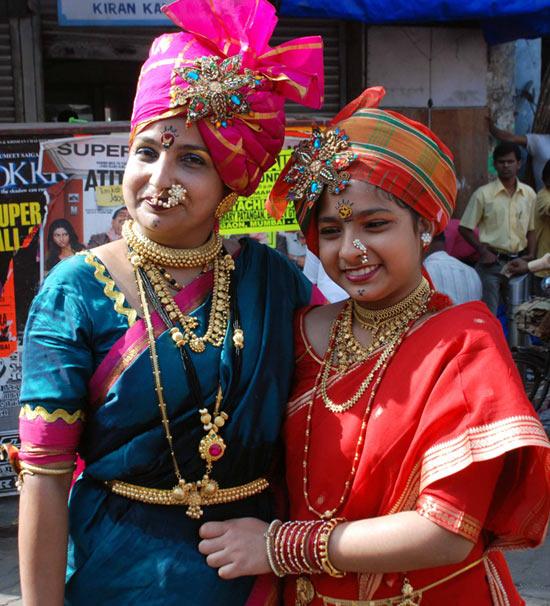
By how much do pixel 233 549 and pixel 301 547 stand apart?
0.15 m

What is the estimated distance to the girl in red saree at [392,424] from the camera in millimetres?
1796

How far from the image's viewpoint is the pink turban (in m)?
1.90

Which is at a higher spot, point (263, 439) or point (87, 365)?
point (87, 365)

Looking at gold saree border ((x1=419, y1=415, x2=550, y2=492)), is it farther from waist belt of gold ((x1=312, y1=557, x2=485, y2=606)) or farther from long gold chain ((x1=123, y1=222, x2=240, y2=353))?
long gold chain ((x1=123, y1=222, x2=240, y2=353))

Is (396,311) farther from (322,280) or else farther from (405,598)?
(322,280)

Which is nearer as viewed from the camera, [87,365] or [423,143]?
[87,365]

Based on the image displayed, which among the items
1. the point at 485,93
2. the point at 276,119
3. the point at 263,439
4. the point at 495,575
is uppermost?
the point at 485,93

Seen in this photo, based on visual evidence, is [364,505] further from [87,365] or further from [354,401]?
[87,365]

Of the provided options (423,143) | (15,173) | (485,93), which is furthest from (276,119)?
(485,93)

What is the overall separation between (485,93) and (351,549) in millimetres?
6638

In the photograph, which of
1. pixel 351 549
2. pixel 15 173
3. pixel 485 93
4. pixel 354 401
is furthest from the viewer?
pixel 485 93

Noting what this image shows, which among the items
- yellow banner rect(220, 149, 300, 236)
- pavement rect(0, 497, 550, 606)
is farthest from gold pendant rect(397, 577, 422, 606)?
yellow banner rect(220, 149, 300, 236)

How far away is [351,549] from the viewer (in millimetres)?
1850

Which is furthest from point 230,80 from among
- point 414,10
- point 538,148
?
point 538,148
